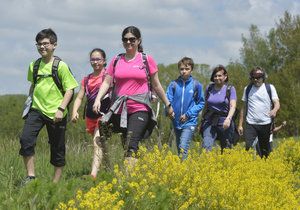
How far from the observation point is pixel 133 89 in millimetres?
7312

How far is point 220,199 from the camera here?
5609 millimetres

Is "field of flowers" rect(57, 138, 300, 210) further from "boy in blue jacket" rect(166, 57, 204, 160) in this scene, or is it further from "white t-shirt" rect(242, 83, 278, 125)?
"white t-shirt" rect(242, 83, 278, 125)

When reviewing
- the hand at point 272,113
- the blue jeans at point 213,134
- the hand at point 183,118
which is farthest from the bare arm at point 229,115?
the hand at point 272,113

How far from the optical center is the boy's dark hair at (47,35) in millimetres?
7406

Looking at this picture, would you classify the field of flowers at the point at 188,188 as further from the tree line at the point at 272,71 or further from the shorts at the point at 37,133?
the tree line at the point at 272,71

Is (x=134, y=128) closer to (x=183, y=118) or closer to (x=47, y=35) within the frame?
(x=47, y=35)

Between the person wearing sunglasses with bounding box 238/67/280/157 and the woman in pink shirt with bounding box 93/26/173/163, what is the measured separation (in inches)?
126

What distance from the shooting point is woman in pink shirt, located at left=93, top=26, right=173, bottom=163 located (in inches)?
286

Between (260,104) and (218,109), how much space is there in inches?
38.6

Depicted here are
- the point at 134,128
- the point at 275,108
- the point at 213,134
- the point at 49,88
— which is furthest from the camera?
the point at 275,108

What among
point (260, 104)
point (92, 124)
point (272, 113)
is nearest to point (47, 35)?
point (92, 124)

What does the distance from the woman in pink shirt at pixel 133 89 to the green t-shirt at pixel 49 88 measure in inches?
15.3

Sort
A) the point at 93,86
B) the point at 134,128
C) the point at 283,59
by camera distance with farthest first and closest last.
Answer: the point at 283,59
the point at 93,86
the point at 134,128

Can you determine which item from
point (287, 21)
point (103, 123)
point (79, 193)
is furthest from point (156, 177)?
point (287, 21)
